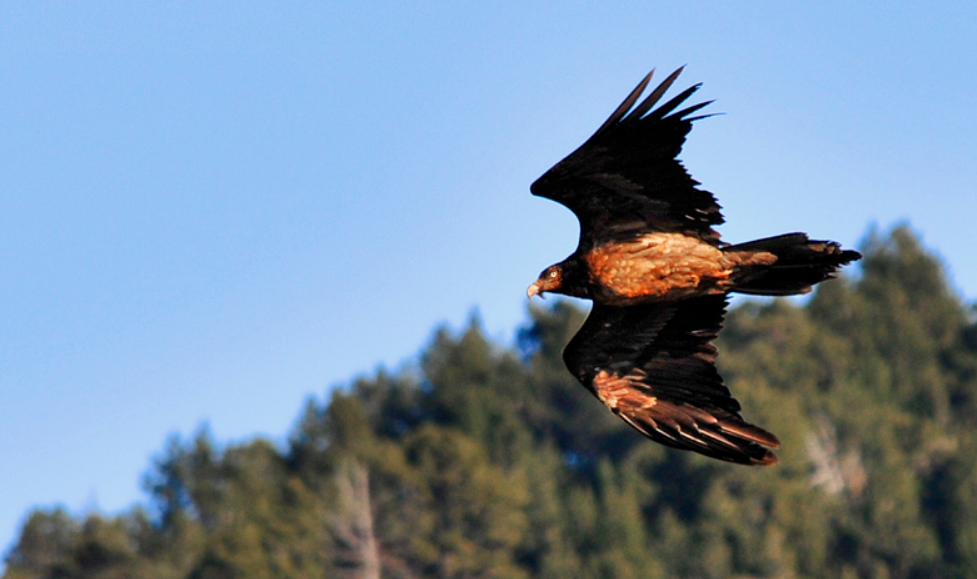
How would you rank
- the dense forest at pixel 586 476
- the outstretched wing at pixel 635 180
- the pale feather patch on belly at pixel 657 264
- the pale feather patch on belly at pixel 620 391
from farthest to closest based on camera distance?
the dense forest at pixel 586 476 < the pale feather patch on belly at pixel 620 391 < the pale feather patch on belly at pixel 657 264 < the outstretched wing at pixel 635 180

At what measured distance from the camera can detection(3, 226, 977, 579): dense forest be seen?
52.2m

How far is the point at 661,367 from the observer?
1262cm

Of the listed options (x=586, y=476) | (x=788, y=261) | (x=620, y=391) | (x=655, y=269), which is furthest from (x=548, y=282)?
(x=586, y=476)

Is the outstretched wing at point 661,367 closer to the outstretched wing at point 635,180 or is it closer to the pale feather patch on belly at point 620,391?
the pale feather patch on belly at point 620,391

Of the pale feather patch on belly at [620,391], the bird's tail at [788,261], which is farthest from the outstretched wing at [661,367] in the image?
the bird's tail at [788,261]

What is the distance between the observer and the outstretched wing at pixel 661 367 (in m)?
12.2

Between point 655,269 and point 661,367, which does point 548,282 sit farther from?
point 661,367

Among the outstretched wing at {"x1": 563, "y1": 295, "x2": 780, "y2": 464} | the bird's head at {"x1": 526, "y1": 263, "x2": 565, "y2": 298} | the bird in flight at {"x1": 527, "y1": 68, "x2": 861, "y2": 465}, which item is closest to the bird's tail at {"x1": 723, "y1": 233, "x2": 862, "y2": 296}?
the bird in flight at {"x1": 527, "y1": 68, "x2": 861, "y2": 465}

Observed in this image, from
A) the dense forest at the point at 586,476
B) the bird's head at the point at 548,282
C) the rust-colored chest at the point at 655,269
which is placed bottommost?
the rust-colored chest at the point at 655,269

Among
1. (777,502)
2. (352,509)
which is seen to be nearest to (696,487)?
(777,502)

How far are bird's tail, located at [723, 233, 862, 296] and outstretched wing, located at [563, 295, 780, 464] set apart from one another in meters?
0.81

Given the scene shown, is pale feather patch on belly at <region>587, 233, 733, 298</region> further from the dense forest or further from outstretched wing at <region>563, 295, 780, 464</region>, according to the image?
the dense forest

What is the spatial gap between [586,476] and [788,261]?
5531cm

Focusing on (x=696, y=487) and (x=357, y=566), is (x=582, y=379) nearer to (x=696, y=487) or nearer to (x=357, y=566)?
(x=357, y=566)
